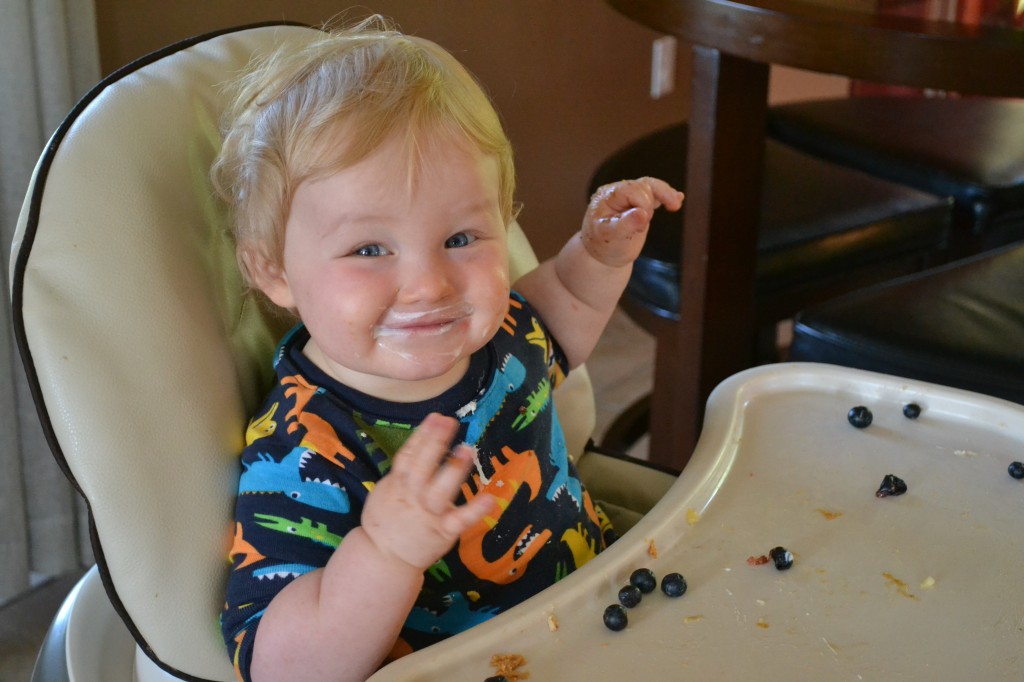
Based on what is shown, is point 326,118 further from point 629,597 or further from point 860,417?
point 860,417

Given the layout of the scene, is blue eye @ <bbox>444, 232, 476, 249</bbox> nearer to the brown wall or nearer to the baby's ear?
the baby's ear

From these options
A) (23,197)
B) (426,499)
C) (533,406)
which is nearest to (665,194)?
(533,406)

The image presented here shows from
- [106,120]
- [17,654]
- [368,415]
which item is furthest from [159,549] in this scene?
[17,654]

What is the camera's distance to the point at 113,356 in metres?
0.79

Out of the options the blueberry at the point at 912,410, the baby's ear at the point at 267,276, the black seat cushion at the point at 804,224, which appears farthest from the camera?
the black seat cushion at the point at 804,224

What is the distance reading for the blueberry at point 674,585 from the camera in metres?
0.77

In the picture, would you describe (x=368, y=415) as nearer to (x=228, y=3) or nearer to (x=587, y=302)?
(x=587, y=302)

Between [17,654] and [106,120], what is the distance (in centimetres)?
109

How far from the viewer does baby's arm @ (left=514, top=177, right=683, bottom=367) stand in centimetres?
101

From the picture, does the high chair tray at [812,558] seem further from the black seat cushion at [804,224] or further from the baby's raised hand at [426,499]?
the black seat cushion at [804,224]

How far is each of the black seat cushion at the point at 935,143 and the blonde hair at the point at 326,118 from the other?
1052mm

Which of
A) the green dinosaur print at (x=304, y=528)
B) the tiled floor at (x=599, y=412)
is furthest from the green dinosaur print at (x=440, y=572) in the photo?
the tiled floor at (x=599, y=412)

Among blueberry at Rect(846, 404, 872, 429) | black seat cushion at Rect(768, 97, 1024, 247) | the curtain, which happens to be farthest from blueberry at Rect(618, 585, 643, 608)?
black seat cushion at Rect(768, 97, 1024, 247)

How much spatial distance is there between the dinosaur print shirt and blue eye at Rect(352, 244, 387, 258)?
0.41 feet
